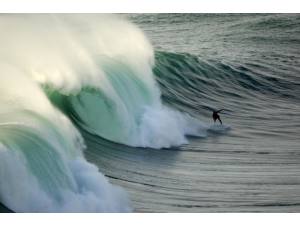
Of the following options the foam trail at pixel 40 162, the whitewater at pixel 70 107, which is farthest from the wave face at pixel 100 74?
the foam trail at pixel 40 162
